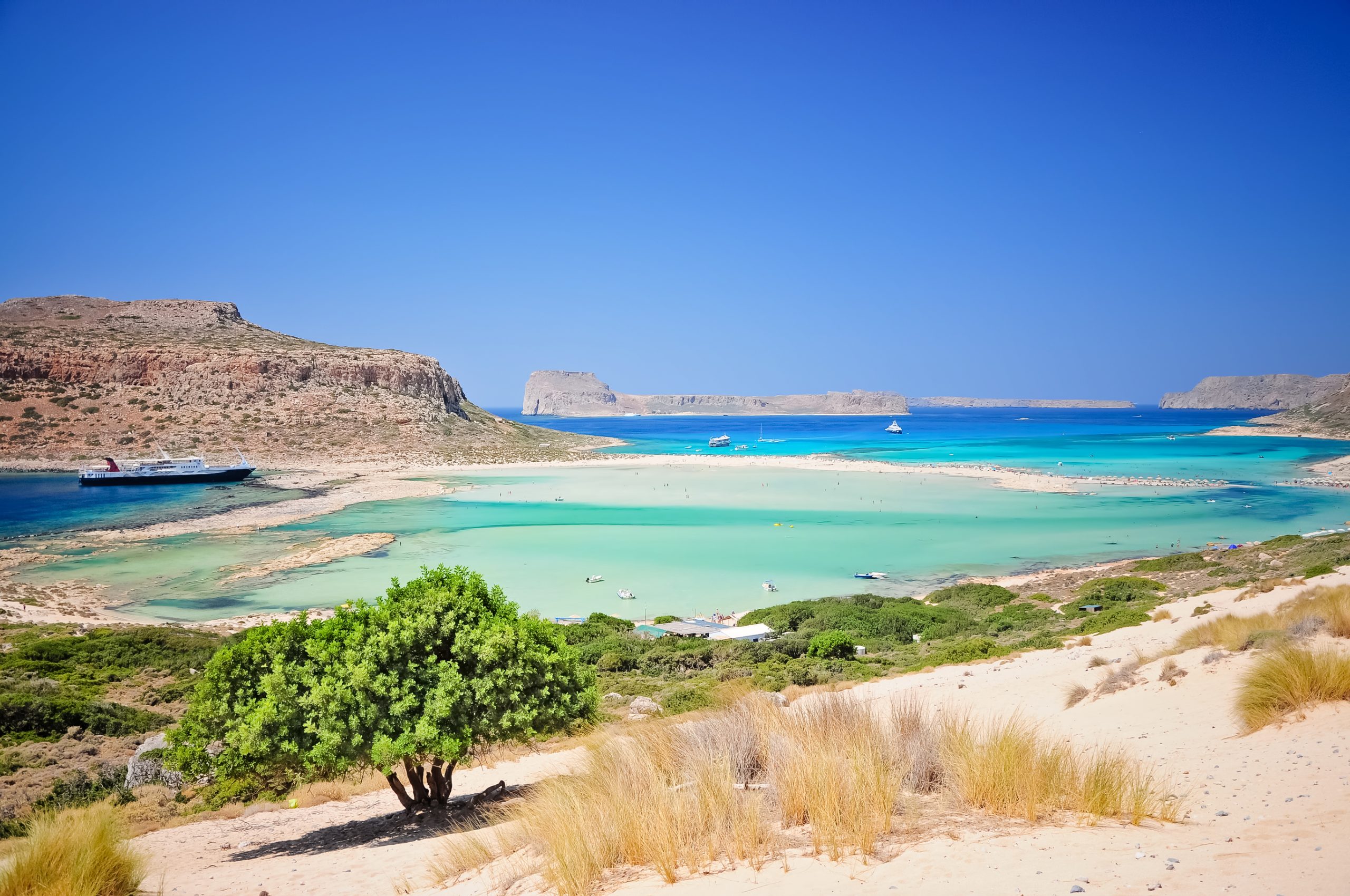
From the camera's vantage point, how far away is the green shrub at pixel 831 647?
17.5 metres

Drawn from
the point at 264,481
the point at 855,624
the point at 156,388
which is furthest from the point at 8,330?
the point at 855,624

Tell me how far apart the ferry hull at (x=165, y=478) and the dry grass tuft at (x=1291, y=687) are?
224ft

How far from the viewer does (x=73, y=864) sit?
19.6 ft

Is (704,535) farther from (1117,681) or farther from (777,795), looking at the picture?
(777,795)

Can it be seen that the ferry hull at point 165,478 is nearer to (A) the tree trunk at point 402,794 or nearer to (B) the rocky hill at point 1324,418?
(A) the tree trunk at point 402,794

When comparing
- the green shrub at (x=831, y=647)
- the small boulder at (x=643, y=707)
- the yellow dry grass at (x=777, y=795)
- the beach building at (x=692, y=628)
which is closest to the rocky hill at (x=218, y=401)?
the beach building at (x=692, y=628)

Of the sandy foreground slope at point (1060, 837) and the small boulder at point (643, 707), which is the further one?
the small boulder at point (643, 707)

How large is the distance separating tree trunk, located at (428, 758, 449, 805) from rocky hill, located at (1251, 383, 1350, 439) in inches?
5195

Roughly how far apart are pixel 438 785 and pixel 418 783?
25 cm

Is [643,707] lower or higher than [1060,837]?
lower

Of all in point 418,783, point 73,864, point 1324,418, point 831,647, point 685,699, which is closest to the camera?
point 73,864

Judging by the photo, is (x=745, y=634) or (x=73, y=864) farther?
(x=745, y=634)

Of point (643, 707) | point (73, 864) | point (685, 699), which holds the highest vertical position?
point (73, 864)

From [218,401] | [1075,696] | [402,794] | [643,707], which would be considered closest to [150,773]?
[402,794]
